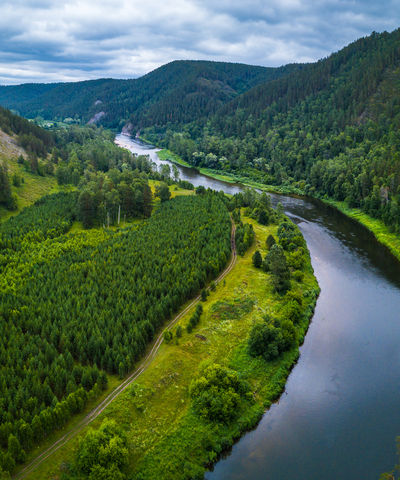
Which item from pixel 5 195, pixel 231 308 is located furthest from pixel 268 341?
pixel 5 195

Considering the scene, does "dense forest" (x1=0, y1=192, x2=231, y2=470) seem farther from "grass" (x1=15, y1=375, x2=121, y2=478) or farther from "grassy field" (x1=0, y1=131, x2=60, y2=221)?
"grassy field" (x1=0, y1=131, x2=60, y2=221)

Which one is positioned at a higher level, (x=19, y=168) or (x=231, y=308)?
(x=19, y=168)

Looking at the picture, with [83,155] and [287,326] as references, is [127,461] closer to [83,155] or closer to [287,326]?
[287,326]

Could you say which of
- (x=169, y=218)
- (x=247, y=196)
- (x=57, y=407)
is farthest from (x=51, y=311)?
(x=247, y=196)

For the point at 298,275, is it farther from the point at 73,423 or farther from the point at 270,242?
the point at 73,423

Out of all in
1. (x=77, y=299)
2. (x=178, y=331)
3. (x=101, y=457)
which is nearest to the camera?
(x=101, y=457)

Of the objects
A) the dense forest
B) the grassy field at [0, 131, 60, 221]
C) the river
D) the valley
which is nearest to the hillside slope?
the grassy field at [0, 131, 60, 221]
